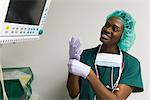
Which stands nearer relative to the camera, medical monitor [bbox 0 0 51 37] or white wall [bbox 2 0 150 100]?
medical monitor [bbox 0 0 51 37]

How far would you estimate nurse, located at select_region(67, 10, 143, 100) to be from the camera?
1.35 m

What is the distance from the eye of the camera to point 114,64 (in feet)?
4.61

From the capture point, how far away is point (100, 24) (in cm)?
174

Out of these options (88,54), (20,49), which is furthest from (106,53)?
(20,49)

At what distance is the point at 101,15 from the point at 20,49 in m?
0.65

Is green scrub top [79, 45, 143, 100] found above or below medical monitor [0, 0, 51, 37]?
below

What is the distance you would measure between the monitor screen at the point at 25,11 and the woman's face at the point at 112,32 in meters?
0.41

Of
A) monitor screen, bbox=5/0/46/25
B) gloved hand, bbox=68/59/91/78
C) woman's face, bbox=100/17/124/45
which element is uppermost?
monitor screen, bbox=5/0/46/25

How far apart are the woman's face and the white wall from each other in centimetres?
36

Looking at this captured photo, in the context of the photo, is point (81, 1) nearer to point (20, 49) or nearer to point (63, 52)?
point (63, 52)

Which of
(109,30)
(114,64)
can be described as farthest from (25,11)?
A: (114,64)

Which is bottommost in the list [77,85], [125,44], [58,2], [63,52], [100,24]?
[77,85]

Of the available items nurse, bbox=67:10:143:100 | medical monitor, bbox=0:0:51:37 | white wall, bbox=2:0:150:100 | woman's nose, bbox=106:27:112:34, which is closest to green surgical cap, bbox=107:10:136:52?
nurse, bbox=67:10:143:100

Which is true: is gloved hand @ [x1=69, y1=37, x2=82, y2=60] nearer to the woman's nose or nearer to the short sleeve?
the woman's nose
